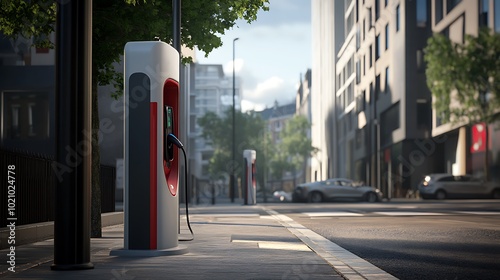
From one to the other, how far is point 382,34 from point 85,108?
55.5m

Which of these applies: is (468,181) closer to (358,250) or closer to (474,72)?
(474,72)

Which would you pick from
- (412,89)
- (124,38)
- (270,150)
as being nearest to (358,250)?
(124,38)

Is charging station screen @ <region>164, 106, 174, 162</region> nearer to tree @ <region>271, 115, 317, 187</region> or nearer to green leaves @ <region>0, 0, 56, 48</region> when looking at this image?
green leaves @ <region>0, 0, 56, 48</region>

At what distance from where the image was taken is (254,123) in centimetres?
8194

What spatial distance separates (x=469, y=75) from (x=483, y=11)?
7413 millimetres

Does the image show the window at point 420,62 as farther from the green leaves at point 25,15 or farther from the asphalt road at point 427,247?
the green leaves at point 25,15

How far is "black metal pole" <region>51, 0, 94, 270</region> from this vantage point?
22.7 ft

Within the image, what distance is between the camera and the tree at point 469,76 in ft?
122

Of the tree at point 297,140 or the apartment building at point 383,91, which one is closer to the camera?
the apartment building at point 383,91

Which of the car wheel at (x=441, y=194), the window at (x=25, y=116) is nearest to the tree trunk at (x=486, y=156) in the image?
the car wheel at (x=441, y=194)

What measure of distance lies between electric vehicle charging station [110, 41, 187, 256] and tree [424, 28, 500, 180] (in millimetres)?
30330

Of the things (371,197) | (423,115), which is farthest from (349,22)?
(371,197)

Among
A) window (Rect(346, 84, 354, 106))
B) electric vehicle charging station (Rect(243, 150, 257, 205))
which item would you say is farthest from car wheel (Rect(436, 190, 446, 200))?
window (Rect(346, 84, 354, 106))

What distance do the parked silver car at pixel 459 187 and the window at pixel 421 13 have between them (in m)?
12.0
